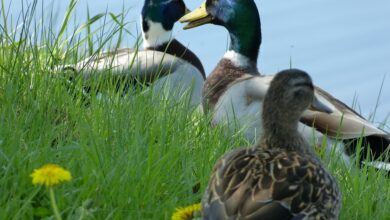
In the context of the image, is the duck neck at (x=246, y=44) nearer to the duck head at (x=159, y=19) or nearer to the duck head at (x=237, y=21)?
the duck head at (x=237, y=21)

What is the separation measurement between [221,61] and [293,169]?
5168 millimetres

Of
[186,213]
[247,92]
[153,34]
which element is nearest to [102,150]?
[186,213]

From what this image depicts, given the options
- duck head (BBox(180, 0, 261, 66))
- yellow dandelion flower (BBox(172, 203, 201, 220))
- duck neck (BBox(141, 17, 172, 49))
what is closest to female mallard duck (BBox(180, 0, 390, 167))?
duck head (BBox(180, 0, 261, 66))

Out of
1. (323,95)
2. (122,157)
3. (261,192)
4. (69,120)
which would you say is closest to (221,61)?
(323,95)

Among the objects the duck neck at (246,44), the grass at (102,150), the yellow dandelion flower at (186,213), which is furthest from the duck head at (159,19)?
→ the yellow dandelion flower at (186,213)

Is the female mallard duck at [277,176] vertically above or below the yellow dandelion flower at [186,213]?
above

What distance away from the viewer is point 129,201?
4.63m

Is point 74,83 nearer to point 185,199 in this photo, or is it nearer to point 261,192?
point 185,199

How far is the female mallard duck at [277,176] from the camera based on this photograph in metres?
4.07

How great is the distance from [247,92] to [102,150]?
340 cm

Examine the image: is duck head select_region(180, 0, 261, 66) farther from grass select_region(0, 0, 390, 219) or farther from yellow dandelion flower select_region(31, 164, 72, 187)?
yellow dandelion flower select_region(31, 164, 72, 187)

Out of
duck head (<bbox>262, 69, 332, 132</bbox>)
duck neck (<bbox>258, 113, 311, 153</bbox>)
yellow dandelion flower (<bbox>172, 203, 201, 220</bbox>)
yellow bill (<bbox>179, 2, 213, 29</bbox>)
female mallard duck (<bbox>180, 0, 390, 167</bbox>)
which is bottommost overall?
female mallard duck (<bbox>180, 0, 390, 167</bbox>)

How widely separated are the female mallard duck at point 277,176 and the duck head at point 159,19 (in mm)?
5860

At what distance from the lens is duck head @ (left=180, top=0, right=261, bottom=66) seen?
9.53 metres
